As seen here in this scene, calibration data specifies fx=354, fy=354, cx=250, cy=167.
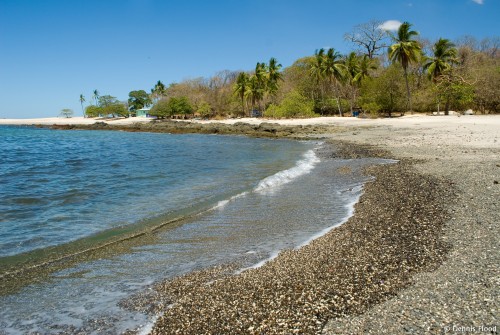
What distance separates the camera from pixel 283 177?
578 inches

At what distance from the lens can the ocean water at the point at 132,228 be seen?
4941 mm

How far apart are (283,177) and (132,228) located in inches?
297

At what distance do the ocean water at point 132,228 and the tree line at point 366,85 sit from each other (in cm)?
3945

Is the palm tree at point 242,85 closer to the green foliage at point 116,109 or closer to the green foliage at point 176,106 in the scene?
the green foliage at point 176,106

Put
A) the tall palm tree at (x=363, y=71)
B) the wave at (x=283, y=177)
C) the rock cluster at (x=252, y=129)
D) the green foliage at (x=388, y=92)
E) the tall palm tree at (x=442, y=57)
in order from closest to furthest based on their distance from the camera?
the wave at (x=283, y=177) < the rock cluster at (x=252, y=129) < the tall palm tree at (x=442, y=57) < the green foliage at (x=388, y=92) < the tall palm tree at (x=363, y=71)

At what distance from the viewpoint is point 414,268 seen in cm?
507

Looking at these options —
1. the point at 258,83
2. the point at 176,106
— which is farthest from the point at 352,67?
the point at 176,106

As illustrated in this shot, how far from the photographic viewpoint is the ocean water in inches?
195

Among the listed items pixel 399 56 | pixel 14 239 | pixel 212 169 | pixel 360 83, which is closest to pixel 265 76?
pixel 360 83

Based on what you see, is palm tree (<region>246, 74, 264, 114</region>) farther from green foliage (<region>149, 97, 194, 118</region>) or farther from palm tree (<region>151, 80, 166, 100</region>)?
palm tree (<region>151, 80, 166, 100</region>)

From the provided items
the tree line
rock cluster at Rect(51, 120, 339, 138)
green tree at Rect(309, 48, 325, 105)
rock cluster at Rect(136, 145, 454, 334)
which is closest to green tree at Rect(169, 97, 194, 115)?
the tree line

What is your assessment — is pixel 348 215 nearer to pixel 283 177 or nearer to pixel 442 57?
pixel 283 177

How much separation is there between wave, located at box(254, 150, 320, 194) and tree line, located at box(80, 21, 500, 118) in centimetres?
3564

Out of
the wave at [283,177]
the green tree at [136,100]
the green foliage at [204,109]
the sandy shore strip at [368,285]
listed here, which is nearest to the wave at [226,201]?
the wave at [283,177]
